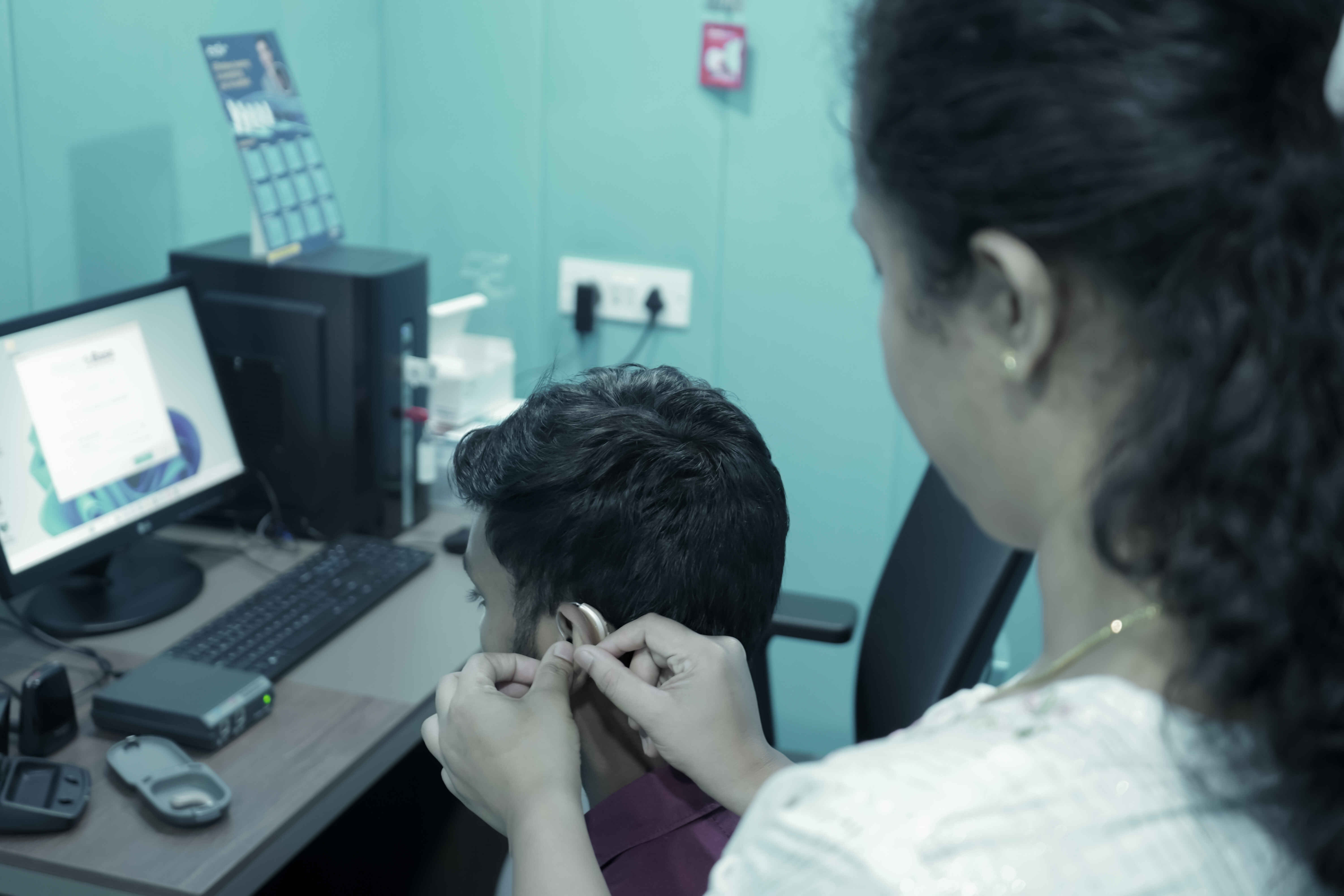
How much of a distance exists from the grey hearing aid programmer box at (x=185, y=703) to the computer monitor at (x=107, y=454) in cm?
23

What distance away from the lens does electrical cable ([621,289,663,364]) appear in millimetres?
2600

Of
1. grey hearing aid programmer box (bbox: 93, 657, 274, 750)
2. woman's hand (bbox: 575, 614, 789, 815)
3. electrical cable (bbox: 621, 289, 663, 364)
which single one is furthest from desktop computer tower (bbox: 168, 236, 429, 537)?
woman's hand (bbox: 575, 614, 789, 815)

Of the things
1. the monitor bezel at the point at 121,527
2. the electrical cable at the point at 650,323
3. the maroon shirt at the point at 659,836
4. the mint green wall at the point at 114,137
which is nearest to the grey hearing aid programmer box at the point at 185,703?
the monitor bezel at the point at 121,527

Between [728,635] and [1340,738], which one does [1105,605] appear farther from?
[728,635]

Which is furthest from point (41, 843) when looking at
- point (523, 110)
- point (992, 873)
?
point (523, 110)

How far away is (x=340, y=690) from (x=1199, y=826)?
1.14 meters

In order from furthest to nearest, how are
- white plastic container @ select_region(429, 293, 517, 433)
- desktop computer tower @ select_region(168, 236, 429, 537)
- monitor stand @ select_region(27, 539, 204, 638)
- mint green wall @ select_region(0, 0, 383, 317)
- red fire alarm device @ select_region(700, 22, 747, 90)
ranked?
1. red fire alarm device @ select_region(700, 22, 747, 90)
2. white plastic container @ select_region(429, 293, 517, 433)
3. desktop computer tower @ select_region(168, 236, 429, 537)
4. mint green wall @ select_region(0, 0, 383, 317)
5. monitor stand @ select_region(27, 539, 204, 638)

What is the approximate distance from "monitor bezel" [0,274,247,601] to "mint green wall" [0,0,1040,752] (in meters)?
0.54

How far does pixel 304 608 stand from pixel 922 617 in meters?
0.84

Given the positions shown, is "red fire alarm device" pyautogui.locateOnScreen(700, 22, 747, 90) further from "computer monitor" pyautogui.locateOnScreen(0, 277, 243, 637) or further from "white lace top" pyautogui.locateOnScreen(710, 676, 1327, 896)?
"white lace top" pyautogui.locateOnScreen(710, 676, 1327, 896)

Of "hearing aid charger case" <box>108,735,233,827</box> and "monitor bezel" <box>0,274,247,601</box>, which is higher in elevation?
"monitor bezel" <box>0,274,247,601</box>

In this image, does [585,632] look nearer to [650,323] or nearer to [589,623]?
[589,623]

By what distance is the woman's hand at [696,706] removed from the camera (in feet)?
2.71

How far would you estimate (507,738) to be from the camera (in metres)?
0.85
